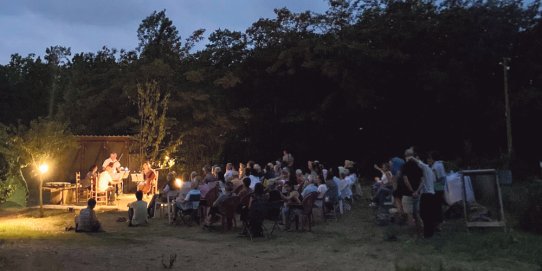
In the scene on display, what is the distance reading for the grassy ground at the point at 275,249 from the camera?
6.80m

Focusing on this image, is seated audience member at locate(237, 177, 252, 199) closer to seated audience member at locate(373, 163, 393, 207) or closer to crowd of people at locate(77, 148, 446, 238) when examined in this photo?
crowd of people at locate(77, 148, 446, 238)

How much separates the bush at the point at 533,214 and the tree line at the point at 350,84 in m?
13.0

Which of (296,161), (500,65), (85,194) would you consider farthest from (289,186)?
(500,65)

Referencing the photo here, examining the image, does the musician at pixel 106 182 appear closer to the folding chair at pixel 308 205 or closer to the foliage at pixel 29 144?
the foliage at pixel 29 144

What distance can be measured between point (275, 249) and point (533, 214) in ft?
14.7

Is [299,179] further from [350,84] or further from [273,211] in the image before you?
[350,84]

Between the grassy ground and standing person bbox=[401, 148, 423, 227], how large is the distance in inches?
22.6

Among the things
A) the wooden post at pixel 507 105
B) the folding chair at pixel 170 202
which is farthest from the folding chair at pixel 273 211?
the wooden post at pixel 507 105

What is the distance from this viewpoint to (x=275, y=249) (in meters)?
8.27

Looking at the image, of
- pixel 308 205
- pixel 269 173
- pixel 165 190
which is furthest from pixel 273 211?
pixel 269 173

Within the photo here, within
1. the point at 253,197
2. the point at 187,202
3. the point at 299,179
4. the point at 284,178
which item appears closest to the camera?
the point at 253,197

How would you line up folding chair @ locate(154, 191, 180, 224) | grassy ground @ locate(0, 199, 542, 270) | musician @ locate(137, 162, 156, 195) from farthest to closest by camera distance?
musician @ locate(137, 162, 156, 195) → folding chair @ locate(154, 191, 180, 224) → grassy ground @ locate(0, 199, 542, 270)

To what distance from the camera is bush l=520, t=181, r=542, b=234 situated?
8918mm

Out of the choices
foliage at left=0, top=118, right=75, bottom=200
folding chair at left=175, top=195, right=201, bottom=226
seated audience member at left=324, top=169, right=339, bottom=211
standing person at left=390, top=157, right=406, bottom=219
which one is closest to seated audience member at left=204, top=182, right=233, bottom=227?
folding chair at left=175, top=195, right=201, bottom=226
